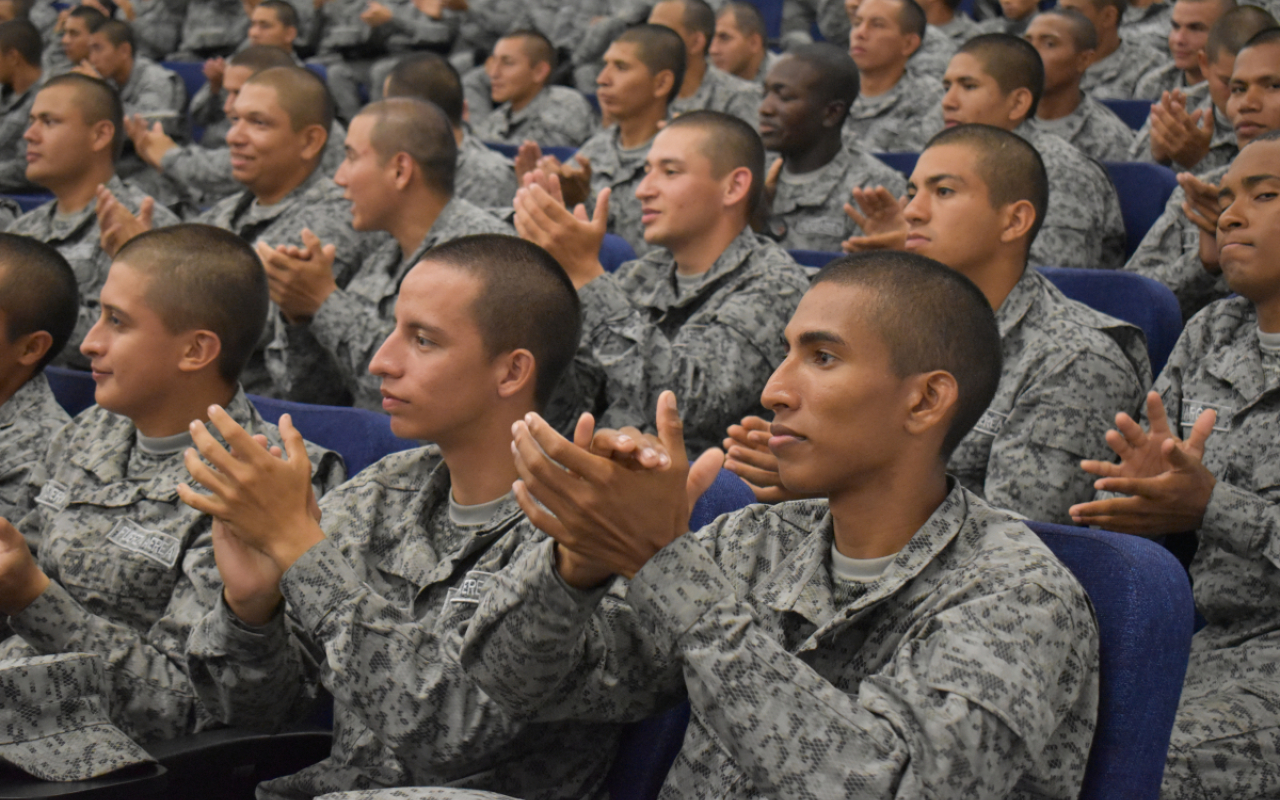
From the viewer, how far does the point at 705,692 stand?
112cm

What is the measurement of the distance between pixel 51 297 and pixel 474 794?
5.27 ft

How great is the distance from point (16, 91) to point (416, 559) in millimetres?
4960

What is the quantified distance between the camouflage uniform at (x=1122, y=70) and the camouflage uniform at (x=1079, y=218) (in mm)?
2082

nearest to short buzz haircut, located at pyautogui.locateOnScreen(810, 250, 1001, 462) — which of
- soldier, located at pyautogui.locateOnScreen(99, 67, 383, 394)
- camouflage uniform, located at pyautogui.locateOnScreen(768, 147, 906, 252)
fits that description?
soldier, located at pyautogui.locateOnScreen(99, 67, 383, 394)

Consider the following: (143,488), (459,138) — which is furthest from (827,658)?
(459,138)

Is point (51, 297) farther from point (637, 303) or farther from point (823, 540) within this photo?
point (823, 540)

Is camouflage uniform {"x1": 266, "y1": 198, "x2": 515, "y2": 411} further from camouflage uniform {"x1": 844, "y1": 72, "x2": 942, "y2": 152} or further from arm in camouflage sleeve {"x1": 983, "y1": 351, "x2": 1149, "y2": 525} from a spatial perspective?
camouflage uniform {"x1": 844, "y1": 72, "x2": 942, "y2": 152}

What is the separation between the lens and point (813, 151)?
4.00 metres

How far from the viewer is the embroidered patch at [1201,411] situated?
208cm

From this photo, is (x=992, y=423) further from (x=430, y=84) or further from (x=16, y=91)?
(x=16, y=91)

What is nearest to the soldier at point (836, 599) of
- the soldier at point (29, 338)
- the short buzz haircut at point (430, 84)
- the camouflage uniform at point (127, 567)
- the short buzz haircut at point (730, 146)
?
the camouflage uniform at point (127, 567)

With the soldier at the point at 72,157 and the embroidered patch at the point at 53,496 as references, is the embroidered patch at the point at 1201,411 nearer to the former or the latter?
the embroidered patch at the point at 53,496

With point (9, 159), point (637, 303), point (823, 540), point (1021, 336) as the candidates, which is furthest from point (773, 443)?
point (9, 159)

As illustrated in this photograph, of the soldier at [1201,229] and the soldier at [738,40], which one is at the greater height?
the soldier at [1201,229]
